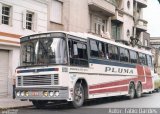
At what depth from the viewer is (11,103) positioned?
1916 cm

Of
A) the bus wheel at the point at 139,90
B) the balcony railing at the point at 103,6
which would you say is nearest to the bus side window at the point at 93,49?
the bus wheel at the point at 139,90

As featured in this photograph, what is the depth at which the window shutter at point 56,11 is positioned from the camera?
28.0m

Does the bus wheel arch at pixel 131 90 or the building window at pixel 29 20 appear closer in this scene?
the building window at pixel 29 20

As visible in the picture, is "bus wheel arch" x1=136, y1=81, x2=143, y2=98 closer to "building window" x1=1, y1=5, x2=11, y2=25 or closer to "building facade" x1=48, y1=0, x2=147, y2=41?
"building facade" x1=48, y1=0, x2=147, y2=41

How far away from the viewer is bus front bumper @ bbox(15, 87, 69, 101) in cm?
1599

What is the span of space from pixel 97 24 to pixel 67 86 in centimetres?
2122

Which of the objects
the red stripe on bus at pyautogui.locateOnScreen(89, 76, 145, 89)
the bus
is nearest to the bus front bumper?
the bus

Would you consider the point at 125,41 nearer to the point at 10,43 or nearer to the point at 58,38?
the point at 10,43

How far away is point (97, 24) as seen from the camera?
36938mm

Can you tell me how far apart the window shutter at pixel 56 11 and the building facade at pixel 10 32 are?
3.64 meters

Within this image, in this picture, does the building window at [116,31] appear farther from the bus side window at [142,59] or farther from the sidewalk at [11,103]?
the sidewalk at [11,103]

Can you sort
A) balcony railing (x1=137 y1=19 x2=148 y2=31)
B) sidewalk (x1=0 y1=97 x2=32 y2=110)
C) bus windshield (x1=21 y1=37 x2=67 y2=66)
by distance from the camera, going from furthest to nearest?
balcony railing (x1=137 y1=19 x2=148 y2=31), sidewalk (x1=0 y1=97 x2=32 y2=110), bus windshield (x1=21 y1=37 x2=67 y2=66)

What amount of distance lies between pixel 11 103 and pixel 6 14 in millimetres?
5896

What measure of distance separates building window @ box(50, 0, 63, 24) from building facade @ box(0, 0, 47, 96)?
11.7 feet
